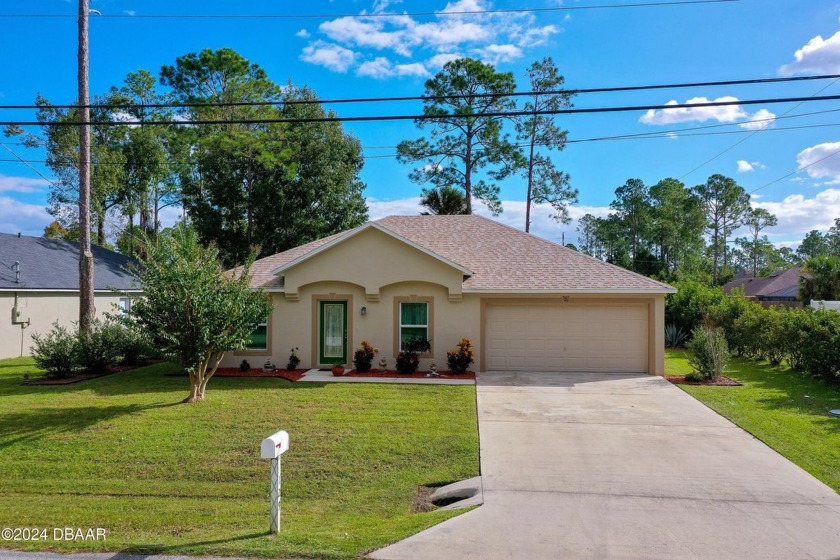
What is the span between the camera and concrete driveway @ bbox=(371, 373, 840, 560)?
5176mm

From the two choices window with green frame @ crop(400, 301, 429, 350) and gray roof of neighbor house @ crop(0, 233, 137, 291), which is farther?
gray roof of neighbor house @ crop(0, 233, 137, 291)

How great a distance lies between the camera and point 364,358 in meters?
14.9

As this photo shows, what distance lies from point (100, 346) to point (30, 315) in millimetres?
7173

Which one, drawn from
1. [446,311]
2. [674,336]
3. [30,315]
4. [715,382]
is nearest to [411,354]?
[446,311]

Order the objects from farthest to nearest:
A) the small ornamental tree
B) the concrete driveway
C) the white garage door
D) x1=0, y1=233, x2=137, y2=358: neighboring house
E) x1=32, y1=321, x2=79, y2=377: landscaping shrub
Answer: x1=0, y1=233, x2=137, y2=358: neighboring house, the white garage door, x1=32, y1=321, x2=79, y2=377: landscaping shrub, the small ornamental tree, the concrete driveway

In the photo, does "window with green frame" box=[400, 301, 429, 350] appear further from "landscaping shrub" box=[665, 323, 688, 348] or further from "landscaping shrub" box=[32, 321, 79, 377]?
"landscaping shrub" box=[665, 323, 688, 348]

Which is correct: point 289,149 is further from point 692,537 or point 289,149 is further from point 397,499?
point 692,537

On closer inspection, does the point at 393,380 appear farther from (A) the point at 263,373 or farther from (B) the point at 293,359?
(A) the point at 263,373

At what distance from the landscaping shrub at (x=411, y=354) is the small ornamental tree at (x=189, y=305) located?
190 inches

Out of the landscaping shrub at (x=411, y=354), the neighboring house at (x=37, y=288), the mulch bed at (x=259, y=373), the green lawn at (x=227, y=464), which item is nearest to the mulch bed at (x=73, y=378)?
the green lawn at (x=227, y=464)

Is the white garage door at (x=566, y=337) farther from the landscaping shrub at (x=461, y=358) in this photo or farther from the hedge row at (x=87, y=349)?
the hedge row at (x=87, y=349)

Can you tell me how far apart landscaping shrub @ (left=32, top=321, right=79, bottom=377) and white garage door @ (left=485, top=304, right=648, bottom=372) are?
1187cm

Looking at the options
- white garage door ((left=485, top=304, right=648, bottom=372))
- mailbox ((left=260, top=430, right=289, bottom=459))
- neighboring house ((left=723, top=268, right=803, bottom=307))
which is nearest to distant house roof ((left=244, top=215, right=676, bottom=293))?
white garage door ((left=485, top=304, right=648, bottom=372))

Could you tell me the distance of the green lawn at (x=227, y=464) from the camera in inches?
222
